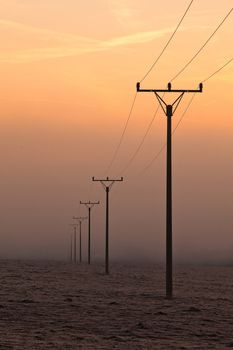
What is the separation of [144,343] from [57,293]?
2149 centimetres

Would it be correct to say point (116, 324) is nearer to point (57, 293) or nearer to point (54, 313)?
point (54, 313)

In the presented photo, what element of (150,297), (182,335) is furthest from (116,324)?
(150,297)

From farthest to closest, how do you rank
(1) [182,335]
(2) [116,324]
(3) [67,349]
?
(2) [116,324] → (1) [182,335] → (3) [67,349]

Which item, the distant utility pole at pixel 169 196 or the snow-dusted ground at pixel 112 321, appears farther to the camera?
the distant utility pole at pixel 169 196

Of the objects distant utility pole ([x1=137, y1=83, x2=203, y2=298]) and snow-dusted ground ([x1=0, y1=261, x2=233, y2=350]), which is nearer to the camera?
snow-dusted ground ([x1=0, y1=261, x2=233, y2=350])

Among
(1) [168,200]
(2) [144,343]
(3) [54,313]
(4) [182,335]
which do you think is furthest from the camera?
(1) [168,200]

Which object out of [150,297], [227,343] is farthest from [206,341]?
[150,297]

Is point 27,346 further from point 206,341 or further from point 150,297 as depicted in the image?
point 150,297

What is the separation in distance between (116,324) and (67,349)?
6.77m

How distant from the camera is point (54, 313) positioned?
30297 mm

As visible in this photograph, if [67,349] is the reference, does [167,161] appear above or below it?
above

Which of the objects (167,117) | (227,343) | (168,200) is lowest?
(227,343)

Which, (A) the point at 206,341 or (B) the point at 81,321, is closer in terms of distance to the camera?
(A) the point at 206,341

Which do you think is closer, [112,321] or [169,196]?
[112,321]
